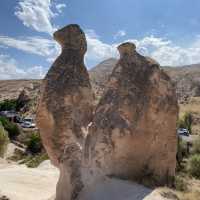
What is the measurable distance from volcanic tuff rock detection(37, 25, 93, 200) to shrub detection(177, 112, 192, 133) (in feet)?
94.0

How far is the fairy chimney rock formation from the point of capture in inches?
394

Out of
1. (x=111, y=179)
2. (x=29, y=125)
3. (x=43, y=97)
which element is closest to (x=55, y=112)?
(x=43, y=97)

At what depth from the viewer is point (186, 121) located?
4297cm

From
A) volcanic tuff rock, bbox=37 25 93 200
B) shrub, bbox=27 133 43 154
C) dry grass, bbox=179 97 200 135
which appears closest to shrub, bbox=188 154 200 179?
volcanic tuff rock, bbox=37 25 93 200

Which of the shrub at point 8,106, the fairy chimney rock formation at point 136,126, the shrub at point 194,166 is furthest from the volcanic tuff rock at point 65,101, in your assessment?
the shrub at point 8,106

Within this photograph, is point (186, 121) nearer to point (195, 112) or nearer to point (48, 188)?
point (195, 112)

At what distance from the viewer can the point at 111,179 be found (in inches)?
388

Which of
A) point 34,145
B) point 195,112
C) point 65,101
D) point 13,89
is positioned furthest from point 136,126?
point 13,89

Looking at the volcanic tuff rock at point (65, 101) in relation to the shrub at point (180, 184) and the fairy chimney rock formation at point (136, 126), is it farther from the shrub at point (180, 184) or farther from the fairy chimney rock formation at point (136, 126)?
the shrub at point (180, 184)

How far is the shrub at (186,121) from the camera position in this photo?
40775 millimetres

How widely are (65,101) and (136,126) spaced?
10.9 ft

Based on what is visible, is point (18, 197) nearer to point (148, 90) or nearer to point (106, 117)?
point (106, 117)

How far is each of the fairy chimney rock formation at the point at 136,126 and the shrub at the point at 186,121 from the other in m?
30.2

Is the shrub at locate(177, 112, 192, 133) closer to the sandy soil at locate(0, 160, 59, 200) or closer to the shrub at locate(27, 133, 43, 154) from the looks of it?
the shrub at locate(27, 133, 43, 154)
